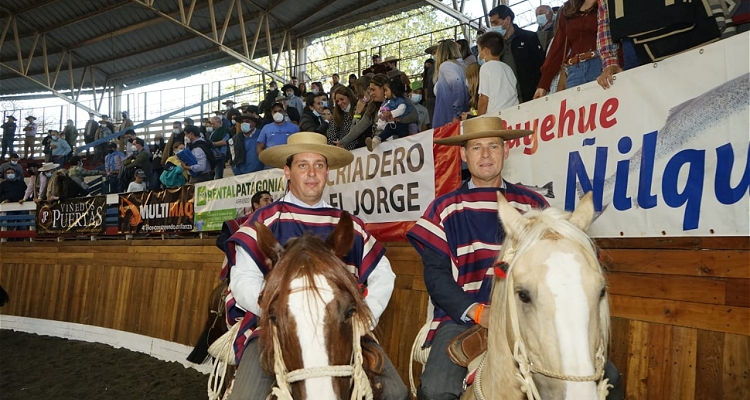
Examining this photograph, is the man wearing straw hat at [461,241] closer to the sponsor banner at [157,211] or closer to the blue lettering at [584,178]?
the blue lettering at [584,178]

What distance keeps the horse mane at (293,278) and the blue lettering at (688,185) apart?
2.29m

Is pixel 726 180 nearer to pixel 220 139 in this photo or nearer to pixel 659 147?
pixel 659 147

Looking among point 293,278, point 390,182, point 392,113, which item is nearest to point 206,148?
point 392,113

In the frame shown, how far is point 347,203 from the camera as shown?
7.42 metres

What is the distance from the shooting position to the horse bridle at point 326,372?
2.51 m

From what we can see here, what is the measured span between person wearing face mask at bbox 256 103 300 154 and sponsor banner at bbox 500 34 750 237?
19.7 feet

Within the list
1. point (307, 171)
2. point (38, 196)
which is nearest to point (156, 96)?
point (38, 196)

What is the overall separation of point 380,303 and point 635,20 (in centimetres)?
291

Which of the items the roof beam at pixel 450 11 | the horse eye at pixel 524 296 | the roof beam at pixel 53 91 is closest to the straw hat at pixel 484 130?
the horse eye at pixel 524 296

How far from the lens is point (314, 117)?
36.6 feet

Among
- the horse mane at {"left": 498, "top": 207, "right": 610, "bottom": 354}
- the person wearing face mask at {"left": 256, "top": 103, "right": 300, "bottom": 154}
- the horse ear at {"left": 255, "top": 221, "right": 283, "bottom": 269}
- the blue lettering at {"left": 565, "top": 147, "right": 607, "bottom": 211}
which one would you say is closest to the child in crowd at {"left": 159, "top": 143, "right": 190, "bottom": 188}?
the person wearing face mask at {"left": 256, "top": 103, "right": 300, "bottom": 154}

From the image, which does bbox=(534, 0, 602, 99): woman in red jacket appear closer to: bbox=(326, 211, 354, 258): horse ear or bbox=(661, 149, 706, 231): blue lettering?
bbox=(661, 149, 706, 231): blue lettering

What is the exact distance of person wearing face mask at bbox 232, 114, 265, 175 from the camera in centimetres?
1120

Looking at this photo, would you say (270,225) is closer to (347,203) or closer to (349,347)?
(349,347)
